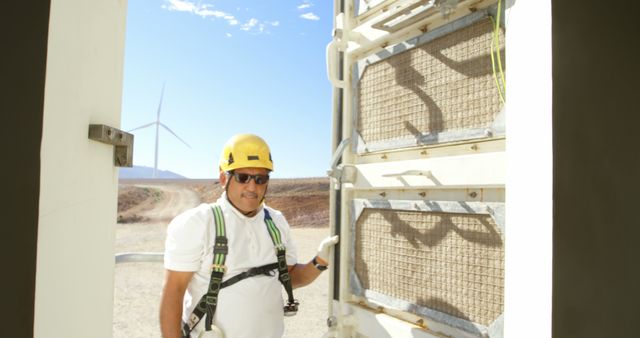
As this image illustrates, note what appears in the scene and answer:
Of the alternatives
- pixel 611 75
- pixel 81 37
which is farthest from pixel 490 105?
pixel 81 37

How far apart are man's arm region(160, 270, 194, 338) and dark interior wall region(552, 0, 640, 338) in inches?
85.0

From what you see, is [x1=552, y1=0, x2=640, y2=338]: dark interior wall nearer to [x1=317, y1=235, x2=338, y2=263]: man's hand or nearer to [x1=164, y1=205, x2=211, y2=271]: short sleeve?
[x1=317, y1=235, x2=338, y2=263]: man's hand

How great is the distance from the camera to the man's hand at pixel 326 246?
2.82m

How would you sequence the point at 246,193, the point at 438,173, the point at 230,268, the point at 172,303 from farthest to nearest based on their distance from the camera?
1. the point at 246,193
2. the point at 230,268
3. the point at 172,303
4. the point at 438,173

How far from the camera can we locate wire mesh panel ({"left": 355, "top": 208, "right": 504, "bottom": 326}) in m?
1.84

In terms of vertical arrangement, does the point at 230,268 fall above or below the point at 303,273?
above

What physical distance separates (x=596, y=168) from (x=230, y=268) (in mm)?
2168

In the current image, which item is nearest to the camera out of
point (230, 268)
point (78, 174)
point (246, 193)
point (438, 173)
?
point (78, 174)

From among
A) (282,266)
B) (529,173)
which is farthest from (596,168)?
(282,266)

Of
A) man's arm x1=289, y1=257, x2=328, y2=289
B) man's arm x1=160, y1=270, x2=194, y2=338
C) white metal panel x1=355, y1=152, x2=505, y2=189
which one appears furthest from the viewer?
man's arm x1=289, y1=257, x2=328, y2=289

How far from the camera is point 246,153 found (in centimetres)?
309

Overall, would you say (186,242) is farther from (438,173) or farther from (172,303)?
(438,173)

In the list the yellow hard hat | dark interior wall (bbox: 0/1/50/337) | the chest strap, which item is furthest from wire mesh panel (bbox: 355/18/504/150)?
dark interior wall (bbox: 0/1/50/337)

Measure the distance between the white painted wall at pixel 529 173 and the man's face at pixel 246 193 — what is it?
191 centimetres
